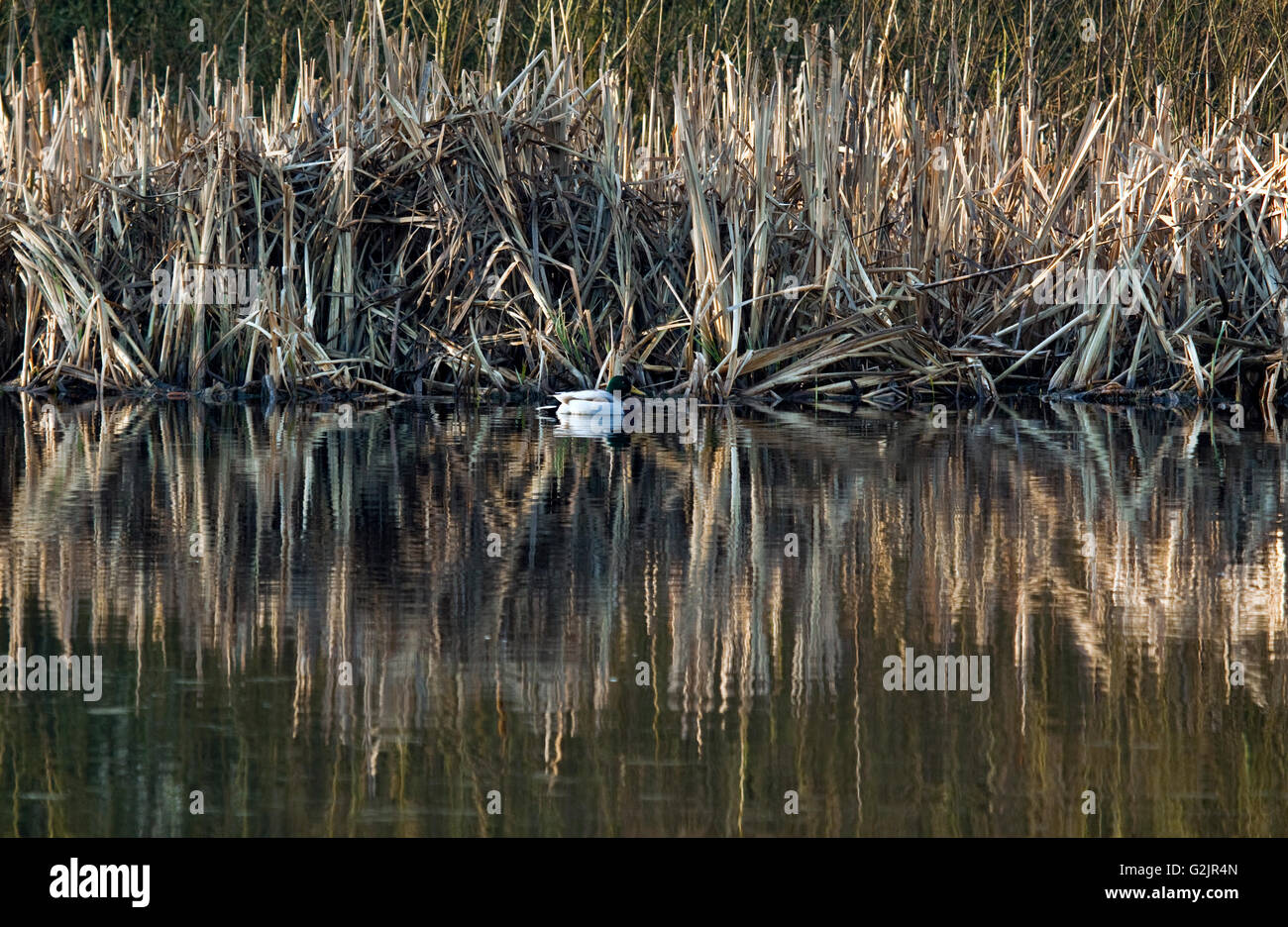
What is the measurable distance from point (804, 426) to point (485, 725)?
5516 mm

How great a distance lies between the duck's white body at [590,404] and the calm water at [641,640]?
1.28 metres

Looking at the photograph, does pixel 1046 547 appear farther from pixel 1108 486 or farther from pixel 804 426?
pixel 804 426

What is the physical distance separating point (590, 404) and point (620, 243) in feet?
5.94

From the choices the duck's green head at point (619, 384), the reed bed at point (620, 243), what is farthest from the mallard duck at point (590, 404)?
the reed bed at point (620, 243)

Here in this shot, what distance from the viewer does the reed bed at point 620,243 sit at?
10.5 meters

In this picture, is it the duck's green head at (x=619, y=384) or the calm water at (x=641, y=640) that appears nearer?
the calm water at (x=641, y=640)

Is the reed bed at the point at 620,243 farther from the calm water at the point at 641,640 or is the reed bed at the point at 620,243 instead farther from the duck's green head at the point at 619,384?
the calm water at the point at 641,640

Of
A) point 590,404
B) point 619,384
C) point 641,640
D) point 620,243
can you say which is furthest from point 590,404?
point 641,640

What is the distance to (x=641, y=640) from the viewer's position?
4516 millimetres

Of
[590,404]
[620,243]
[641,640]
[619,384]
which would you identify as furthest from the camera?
[620,243]

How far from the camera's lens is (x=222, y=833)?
319 cm

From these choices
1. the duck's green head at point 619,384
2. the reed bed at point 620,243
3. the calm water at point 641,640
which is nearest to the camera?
the calm water at point 641,640

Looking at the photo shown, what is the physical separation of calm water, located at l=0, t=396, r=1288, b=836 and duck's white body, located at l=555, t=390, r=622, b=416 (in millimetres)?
1280

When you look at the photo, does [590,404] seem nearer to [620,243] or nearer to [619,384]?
[619,384]
